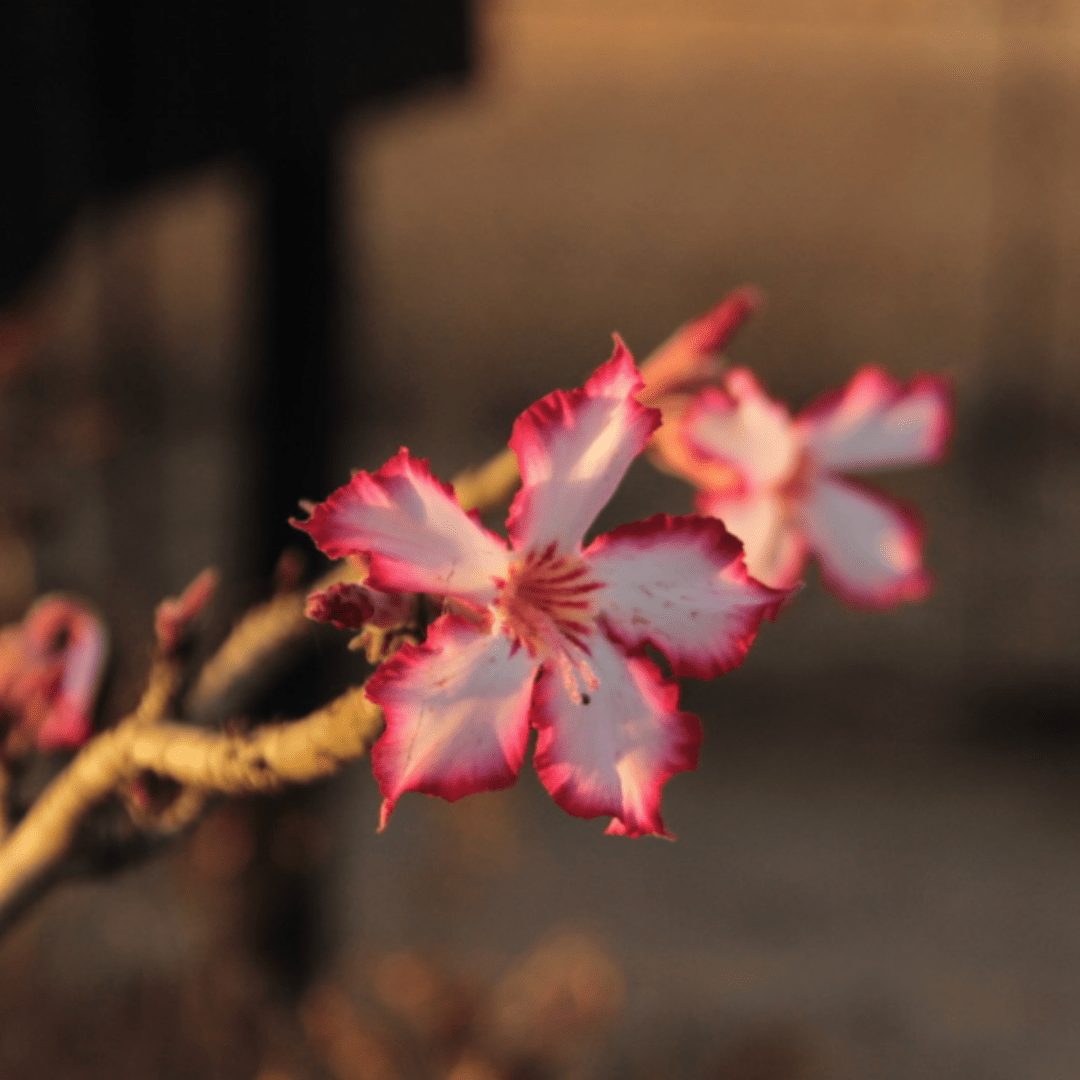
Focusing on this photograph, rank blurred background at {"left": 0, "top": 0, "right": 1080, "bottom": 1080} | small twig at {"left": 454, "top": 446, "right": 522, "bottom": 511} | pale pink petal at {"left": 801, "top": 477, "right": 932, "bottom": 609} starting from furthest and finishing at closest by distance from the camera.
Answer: blurred background at {"left": 0, "top": 0, "right": 1080, "bottom": 1080}, pale pink petal at {"left": 801, "top": 477, "right": 932, "bottom": 609}, small twig at {"left": 454, "top": 446, "right": 522, "bottom": 511}

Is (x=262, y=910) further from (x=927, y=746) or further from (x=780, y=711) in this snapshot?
(x=927, y=746)

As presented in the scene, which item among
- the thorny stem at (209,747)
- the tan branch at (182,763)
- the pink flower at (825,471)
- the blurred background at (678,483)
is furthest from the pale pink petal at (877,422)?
the blurred background at (678,483)

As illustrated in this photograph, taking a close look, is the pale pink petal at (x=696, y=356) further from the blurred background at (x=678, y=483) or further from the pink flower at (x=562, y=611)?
the blurred background at (x=678, y=483)

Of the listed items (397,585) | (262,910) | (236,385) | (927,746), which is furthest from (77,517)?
(397,585)

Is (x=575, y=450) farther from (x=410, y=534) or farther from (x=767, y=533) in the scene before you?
(x=767, y=533)

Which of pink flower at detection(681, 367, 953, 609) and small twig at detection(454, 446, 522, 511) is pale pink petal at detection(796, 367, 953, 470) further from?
small twig at detection(454, 446, 522, 511)

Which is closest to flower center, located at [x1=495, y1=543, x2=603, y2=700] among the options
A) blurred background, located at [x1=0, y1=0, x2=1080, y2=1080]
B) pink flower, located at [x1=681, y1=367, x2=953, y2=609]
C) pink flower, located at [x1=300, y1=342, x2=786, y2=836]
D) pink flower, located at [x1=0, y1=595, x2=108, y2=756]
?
pink flower, located at [x1=300, y1=342, x2=786, y2=836]

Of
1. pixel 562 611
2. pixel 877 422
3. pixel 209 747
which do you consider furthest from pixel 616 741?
pixel 877 422
